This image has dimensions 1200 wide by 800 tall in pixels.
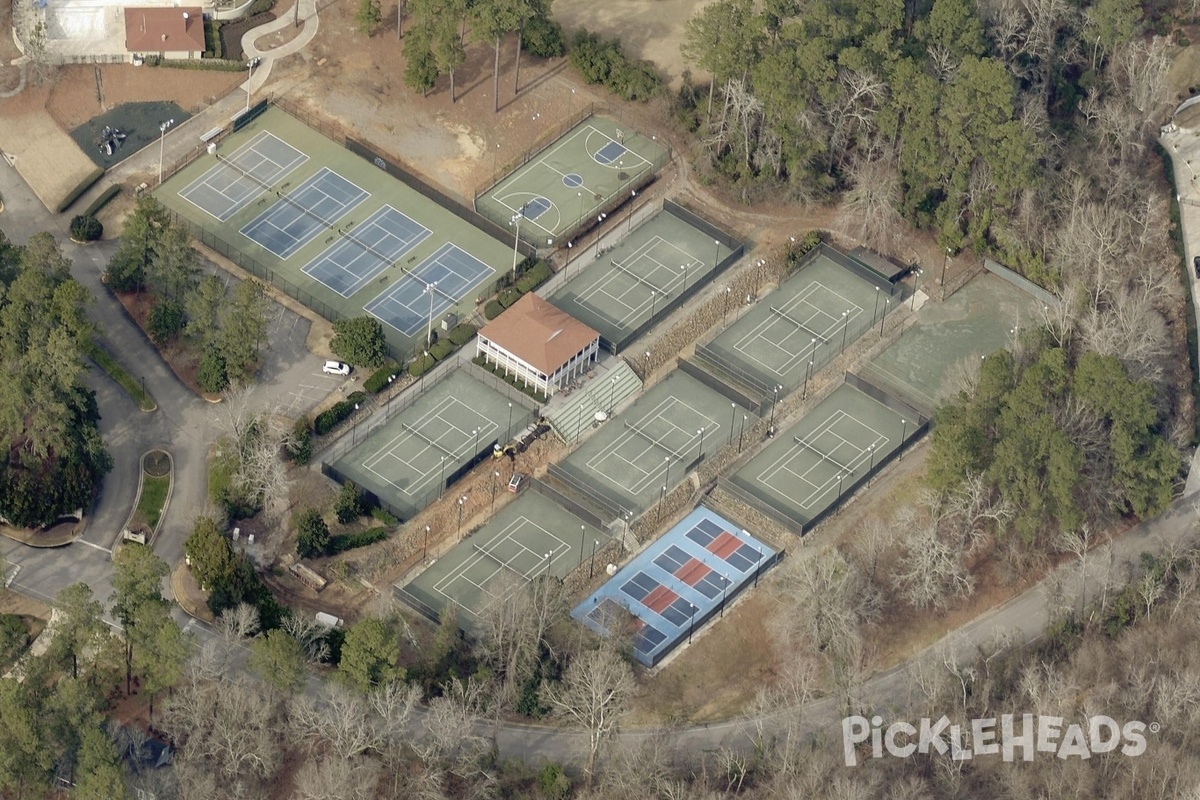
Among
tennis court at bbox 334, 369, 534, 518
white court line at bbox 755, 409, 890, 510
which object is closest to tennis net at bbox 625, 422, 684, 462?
white court line at bbox 755, 409, 890, 510

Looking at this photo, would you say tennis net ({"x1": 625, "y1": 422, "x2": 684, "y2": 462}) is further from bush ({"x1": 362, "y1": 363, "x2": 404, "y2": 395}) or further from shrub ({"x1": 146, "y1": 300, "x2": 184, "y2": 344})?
shrub ({"x1": 146, "y1": 300, "x2": 184, "y2": 344})

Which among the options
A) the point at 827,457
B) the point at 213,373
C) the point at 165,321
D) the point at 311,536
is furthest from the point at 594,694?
the point at 165,321

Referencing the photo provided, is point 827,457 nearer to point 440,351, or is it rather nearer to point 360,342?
point 440,351

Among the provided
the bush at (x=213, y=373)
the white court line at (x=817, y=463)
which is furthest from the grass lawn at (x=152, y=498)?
the white court line at (x=817, y=463)

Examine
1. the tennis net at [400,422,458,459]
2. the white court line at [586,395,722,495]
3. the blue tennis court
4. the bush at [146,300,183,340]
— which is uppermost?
the bush at [146,300,183,340]

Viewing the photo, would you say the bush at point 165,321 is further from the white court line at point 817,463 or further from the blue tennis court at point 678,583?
the white court line at point 817,463

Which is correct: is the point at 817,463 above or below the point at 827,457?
below
